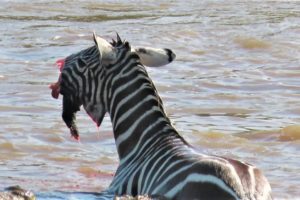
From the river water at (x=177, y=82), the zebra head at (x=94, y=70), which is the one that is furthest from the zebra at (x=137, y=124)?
the river water at (x=177, y=82)

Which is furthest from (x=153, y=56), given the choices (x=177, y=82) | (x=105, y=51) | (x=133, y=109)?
(x=177, y=82)

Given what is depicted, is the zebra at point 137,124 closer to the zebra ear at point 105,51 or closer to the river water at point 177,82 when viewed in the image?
the zebra ear at point 105,51

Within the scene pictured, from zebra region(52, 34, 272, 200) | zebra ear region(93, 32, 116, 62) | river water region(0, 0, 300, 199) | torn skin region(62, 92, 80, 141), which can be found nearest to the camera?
zebra region(52, 34, 272, 200)

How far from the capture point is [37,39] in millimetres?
18094

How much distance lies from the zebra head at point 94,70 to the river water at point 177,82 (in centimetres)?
85

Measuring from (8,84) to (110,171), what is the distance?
4383 millimetres

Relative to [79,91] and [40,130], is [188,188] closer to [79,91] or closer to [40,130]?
[79,91]

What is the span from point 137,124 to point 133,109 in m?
0.11

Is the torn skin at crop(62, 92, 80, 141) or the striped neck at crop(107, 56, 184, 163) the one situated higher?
the striped neck at crop(107, 56, 184, 163)

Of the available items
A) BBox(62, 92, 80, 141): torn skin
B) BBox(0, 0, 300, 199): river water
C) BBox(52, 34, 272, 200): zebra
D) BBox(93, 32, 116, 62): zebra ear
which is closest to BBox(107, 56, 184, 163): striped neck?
BBox(52, 34, 272, 200): zebra

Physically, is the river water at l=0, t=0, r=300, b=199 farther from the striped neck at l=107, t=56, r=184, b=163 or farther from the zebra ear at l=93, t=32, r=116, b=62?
the zebra ear at l=93, t=32, r=116, b=62

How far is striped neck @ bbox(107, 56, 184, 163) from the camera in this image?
24.7 feet

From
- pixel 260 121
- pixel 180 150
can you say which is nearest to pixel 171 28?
pixel 260 121

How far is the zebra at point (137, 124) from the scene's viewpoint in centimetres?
634
